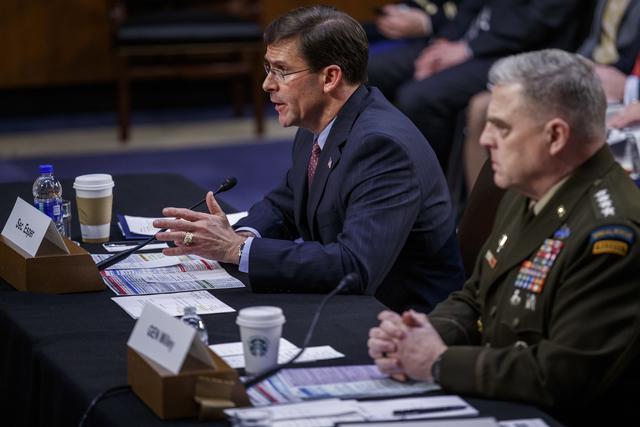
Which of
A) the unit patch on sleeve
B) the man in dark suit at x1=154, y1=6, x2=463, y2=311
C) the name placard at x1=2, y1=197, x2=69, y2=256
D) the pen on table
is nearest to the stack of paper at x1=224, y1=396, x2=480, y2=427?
the pen on table

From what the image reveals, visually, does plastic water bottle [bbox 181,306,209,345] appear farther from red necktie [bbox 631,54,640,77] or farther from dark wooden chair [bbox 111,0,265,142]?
dark wooden chair [bbox 111,0,265,142]

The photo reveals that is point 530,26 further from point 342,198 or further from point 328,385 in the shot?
point 328,385

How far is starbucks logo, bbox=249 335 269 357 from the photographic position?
2156 mm

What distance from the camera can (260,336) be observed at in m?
2.15

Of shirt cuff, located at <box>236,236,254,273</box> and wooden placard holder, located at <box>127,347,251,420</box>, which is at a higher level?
wooden placard holder, located at <box>127,347,251,420</box>

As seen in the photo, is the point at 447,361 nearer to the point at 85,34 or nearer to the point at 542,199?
the point at 542,199

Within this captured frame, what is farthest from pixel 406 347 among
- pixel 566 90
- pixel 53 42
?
pixel 53 42

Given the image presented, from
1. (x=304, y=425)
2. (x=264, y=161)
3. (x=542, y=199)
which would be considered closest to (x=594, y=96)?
(x=542, y=199)

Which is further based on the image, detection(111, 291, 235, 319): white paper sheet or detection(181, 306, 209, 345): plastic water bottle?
detection(111, 291, 235, 319): white paper sheet

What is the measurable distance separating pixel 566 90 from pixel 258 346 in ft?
2.37

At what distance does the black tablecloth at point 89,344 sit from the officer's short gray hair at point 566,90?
1.72 feet

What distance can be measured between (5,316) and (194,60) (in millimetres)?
6021

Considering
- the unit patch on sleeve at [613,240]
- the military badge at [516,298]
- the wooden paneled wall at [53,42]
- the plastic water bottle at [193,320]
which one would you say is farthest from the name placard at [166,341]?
the wooden paneled wall at [53,42]

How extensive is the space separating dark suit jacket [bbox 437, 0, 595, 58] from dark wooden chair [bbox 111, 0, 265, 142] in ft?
6.91
